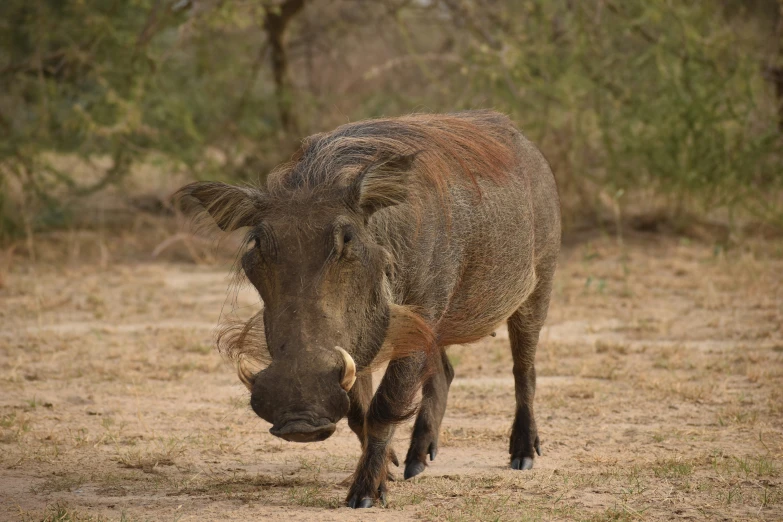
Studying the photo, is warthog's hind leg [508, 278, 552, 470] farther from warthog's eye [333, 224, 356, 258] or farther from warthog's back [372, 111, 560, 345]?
warthog's eye [333, 224, 356, 258]

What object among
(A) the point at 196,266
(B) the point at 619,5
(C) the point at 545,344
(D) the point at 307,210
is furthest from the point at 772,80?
(D) the point at 307,210

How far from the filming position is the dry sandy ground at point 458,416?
3430mm

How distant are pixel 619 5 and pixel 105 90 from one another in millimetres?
4622

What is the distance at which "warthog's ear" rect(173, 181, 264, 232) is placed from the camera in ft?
10.7

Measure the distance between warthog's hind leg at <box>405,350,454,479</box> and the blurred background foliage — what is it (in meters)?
4.68

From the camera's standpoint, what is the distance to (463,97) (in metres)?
9.67

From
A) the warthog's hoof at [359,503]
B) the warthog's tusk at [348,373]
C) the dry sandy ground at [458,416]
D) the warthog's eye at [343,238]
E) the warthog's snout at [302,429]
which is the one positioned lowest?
the dry sandy ground at [458,416]

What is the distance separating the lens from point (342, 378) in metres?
2.92

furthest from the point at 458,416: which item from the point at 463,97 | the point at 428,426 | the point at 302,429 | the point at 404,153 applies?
the point at 463,97

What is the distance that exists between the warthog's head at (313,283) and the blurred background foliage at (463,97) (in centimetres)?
540

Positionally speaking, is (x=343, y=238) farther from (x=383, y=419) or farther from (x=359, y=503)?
(x=359, y=503)

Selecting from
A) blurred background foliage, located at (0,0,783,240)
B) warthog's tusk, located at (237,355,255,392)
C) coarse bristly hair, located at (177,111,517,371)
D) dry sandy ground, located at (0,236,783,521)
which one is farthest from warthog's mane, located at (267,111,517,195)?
blurred background foliage, located at (0,0,783,240)

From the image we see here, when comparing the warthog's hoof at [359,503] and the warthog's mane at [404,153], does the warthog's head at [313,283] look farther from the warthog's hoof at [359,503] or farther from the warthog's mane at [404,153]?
the warthog's hoof at [359,503]

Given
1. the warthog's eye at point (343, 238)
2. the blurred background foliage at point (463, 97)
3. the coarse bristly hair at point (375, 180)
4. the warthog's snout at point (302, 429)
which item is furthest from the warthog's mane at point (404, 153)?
the blurred background foliage at point (463, 97)
